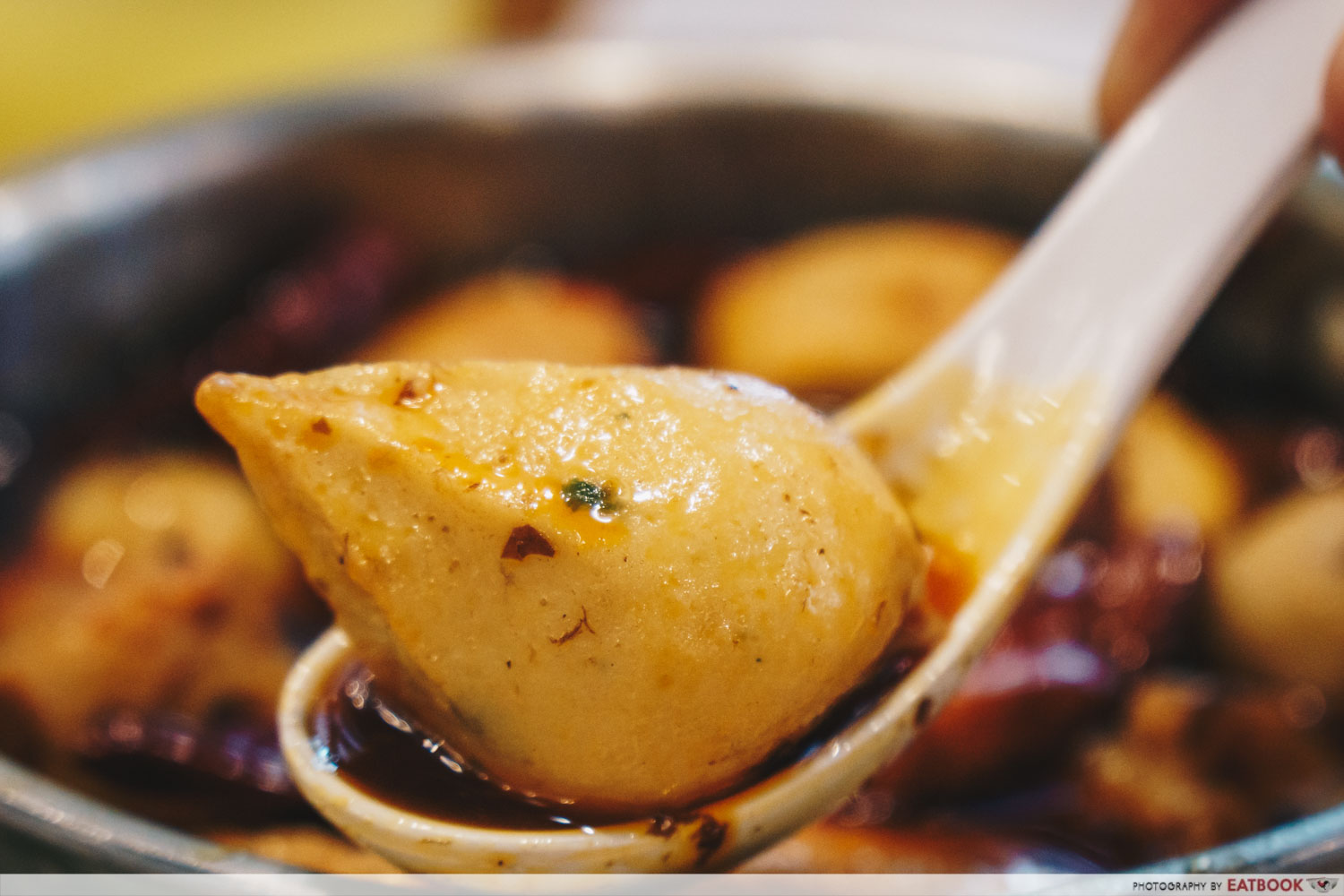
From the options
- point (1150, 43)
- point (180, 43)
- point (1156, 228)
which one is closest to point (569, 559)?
point (1156, 228)

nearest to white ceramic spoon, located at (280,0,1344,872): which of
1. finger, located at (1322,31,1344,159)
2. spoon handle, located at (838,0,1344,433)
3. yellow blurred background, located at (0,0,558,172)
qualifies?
spoon handle, located at (838,0,1344,433)

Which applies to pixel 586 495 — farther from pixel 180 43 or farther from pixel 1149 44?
pixel 180 43

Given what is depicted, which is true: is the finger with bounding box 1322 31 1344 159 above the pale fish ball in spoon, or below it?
above

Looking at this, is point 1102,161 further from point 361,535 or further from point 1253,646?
point 361,535

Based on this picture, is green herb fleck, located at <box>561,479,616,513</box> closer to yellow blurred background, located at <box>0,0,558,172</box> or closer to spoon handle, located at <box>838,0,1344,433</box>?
spoon handle, located at <box>838,0,1344,433</box>

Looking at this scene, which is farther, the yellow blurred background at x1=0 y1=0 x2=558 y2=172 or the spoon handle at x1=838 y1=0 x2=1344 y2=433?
the yellow blurred background at x1=0 y1=0 x2=558 y2=172

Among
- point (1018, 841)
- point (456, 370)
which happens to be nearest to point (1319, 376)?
point (1018, 841)
